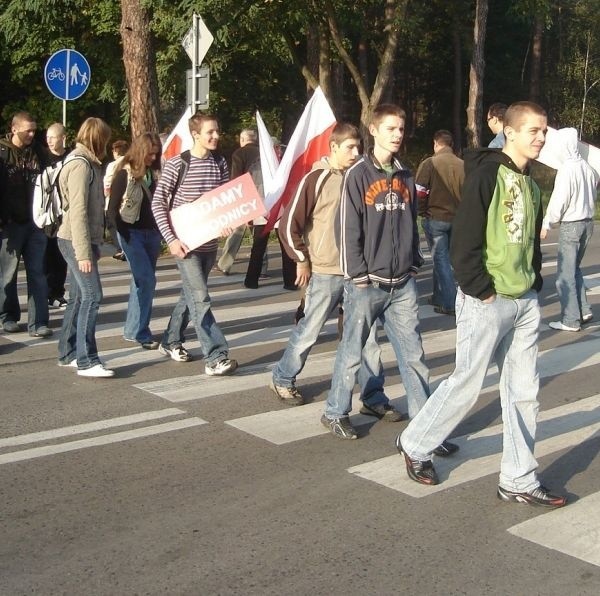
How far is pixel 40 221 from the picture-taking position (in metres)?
8.21

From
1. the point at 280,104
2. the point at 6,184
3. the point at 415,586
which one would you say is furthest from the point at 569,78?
the point at 415,586

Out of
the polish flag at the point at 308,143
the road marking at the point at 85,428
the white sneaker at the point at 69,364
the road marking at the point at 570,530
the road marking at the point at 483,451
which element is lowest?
the road marking at the point at 570,530

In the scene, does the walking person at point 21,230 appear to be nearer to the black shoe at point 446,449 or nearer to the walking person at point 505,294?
the black shoe at point 446,449

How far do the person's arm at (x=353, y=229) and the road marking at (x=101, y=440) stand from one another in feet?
4.82

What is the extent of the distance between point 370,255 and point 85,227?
2.47 m

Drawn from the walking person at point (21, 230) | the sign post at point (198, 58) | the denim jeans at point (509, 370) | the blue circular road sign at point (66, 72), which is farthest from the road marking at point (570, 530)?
the blue circular road sign at point (66, 72)

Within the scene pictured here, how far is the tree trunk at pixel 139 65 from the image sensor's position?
16719 mm

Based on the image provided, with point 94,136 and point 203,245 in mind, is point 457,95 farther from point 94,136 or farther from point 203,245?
point 94,136

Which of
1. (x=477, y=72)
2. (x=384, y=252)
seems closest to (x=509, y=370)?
(x=384, y=252)

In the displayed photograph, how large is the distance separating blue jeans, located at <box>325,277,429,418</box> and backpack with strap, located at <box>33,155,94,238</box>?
251 centimetres

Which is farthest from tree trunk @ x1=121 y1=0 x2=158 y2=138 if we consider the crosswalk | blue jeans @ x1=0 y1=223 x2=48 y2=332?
blue jeans @ x1=0 y1=223 x2=48 y2=332

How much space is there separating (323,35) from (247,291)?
19.7 meters

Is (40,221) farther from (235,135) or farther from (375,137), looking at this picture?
(235,135)

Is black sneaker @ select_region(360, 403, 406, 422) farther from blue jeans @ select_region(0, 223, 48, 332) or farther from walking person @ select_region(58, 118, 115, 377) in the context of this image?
blue jeans @ select_region(0, 223, 48, 332)
